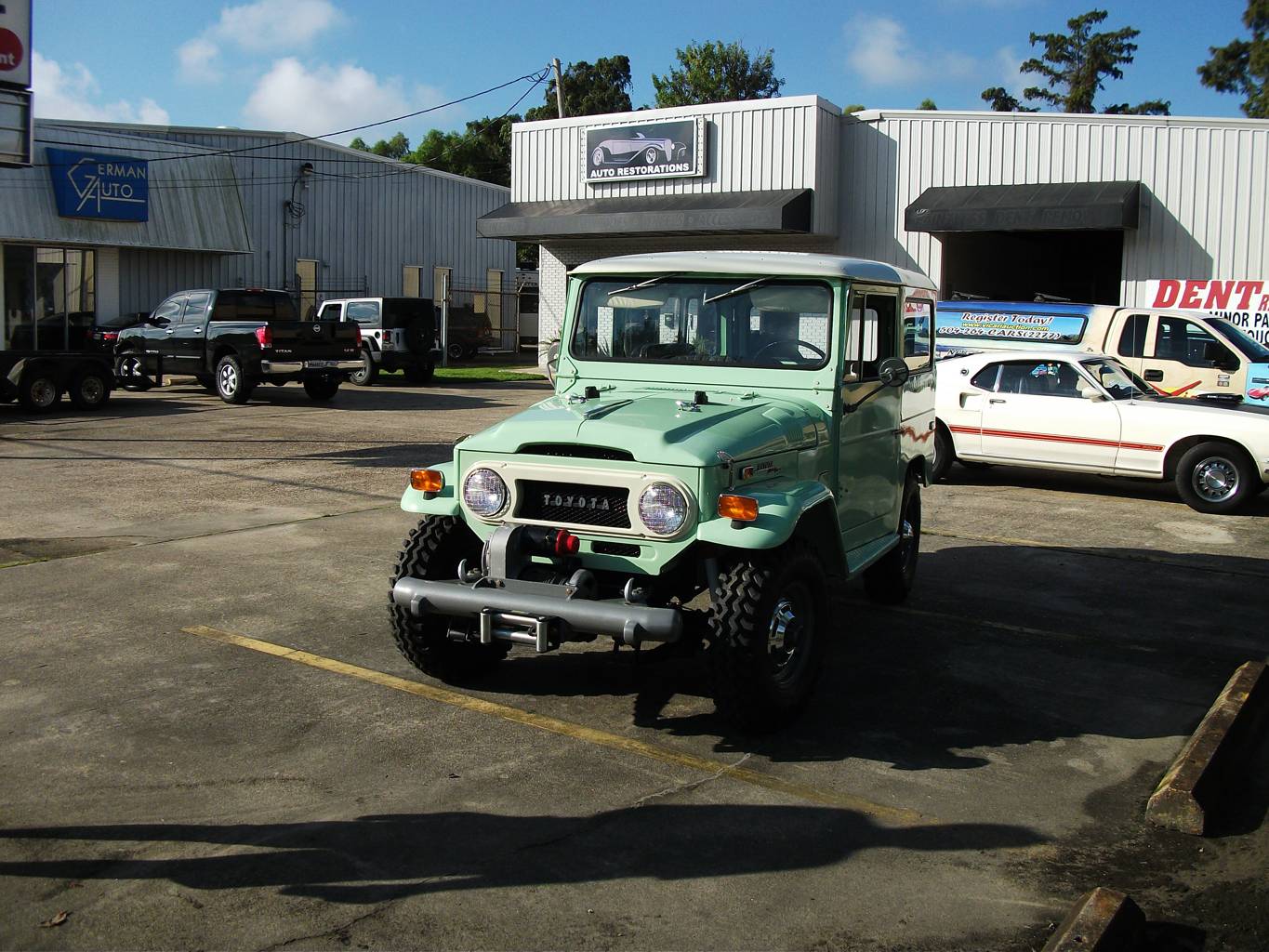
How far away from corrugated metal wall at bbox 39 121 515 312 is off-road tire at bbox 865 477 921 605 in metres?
25.6

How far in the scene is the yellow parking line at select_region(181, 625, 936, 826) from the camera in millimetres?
4848

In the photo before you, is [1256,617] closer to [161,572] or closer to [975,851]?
[975,851]

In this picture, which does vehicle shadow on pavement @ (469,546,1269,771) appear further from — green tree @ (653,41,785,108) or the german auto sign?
green tree @ (653,41,785,108)

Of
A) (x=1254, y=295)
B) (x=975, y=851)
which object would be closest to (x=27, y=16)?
(x=975, y=851)

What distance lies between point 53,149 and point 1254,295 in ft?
78.1

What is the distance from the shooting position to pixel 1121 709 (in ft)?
20.2

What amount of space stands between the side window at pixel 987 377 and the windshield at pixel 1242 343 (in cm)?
427

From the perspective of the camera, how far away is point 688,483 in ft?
17.4

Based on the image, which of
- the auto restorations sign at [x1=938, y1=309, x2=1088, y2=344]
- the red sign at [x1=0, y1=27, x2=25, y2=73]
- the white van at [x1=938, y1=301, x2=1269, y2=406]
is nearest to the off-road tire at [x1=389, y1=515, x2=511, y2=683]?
the white van at [x1=938, y1=301, x2=1269, y2=406]

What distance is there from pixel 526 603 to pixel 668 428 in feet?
3.41

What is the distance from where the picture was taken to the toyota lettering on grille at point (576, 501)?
5.49m

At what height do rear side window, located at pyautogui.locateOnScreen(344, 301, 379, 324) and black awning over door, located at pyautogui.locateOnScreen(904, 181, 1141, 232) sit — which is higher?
black awning over door, located at pyautogui.locateOnScreen(904, 181, 1141, 232)

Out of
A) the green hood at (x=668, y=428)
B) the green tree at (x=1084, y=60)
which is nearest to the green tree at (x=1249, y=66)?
the green tree at (x=1084, y=60)

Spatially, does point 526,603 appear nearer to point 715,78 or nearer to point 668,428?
point 668,428
